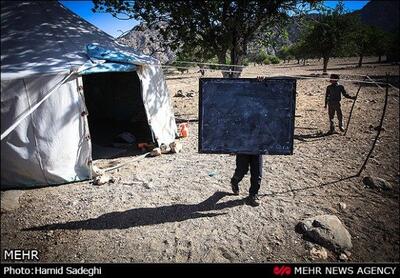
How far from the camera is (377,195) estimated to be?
515cm

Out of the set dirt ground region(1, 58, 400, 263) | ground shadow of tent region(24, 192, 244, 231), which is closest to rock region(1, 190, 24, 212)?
dirt ground region(1, 58, 400, 263)

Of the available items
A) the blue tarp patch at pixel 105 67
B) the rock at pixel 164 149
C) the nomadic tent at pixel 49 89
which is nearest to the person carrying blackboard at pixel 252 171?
the rock at pixel 164 149

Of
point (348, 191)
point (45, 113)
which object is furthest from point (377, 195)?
point (45, 113)

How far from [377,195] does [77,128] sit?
6.40m

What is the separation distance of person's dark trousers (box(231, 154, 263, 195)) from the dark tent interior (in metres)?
5.25

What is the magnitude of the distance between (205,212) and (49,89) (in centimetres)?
405

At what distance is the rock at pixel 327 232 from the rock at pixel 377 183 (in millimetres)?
1704

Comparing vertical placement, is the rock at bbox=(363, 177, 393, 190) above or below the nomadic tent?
below

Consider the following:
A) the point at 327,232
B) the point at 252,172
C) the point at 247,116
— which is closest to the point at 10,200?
the point at 252,172

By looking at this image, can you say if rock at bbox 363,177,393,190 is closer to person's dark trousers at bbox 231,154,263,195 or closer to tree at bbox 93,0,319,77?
person's dark trousers at bbox 231,154,263,195

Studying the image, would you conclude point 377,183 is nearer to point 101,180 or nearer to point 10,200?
point 101,180

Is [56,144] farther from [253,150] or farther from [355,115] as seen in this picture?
[355,115]

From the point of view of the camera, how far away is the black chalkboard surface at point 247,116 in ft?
15.0

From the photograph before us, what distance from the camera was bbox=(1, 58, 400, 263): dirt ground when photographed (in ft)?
12.8
